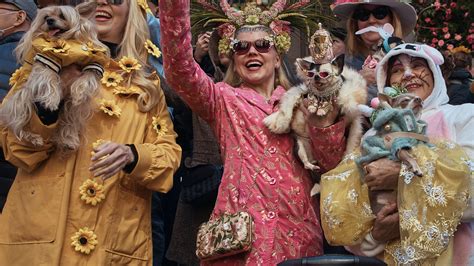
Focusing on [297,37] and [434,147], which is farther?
[297,37]

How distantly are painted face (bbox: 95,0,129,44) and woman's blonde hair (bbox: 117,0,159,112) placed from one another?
0.18ft

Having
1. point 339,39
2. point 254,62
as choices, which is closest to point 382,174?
point 254,62

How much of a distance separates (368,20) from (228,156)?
172 cm

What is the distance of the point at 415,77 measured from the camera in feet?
17.5

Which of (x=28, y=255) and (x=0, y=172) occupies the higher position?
(x=0, y=172)

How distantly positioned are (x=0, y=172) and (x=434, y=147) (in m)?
2.62

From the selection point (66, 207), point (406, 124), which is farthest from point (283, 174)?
point (66, 207)

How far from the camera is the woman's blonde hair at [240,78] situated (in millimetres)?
5875

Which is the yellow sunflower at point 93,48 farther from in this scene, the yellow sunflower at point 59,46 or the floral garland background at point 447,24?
the floral garland background at point 447,24

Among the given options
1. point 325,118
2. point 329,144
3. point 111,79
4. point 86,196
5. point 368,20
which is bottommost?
point 86,196

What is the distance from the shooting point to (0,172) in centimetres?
589

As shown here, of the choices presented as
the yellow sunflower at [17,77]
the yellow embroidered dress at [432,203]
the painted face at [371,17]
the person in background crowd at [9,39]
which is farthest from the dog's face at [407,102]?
the person in background crowd at [9,39]

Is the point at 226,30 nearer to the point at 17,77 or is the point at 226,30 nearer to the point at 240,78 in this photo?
the point at 240,78

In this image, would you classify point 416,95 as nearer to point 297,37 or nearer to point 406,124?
point 406,124
